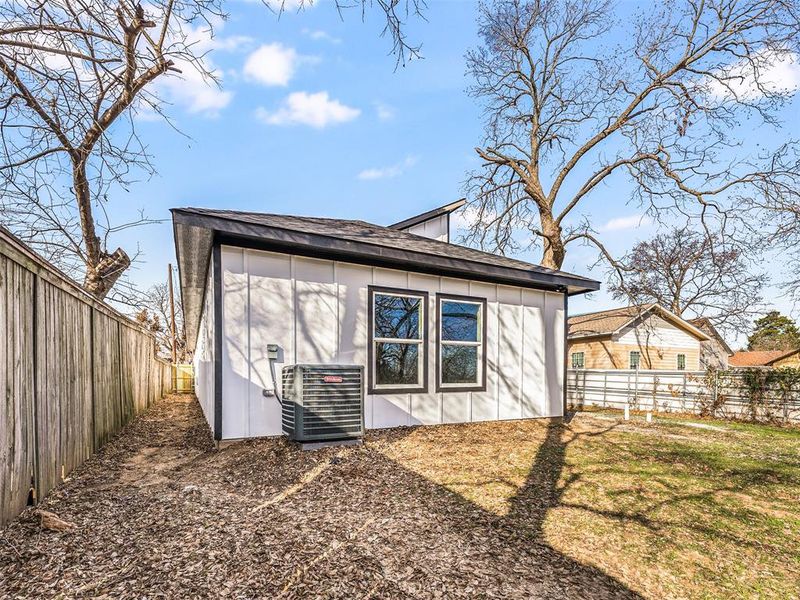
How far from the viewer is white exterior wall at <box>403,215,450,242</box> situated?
10.3 metres

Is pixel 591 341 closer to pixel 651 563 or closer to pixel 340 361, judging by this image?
pixel 340 361

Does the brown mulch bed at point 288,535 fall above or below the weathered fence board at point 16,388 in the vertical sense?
below

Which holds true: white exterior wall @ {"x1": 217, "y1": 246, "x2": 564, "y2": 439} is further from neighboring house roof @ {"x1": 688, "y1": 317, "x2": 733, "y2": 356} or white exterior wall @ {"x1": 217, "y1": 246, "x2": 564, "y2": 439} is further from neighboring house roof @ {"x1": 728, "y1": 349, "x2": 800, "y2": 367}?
neighboring house roof @ {"x1": 728, "y1": 349, "x2": 800, "y2": 367}

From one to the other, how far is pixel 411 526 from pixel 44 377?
2987 mm

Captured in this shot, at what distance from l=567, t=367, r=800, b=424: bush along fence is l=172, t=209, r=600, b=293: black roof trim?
145 inches

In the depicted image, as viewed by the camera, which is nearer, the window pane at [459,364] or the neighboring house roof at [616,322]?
the window pane at [459,364]

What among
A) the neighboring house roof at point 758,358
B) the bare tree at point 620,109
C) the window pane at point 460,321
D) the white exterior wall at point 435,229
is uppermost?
the bare tree at point 620,109

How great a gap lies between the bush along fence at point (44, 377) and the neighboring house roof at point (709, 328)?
25707mm

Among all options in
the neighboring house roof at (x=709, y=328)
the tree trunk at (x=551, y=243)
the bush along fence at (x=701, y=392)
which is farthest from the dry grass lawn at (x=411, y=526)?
the neighboring house roof at (x=709, y=328)

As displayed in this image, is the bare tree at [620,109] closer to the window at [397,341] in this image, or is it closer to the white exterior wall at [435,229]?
the white exterior wall at [435,229]

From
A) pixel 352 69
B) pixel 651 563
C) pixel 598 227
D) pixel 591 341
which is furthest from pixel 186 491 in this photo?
pixel 591 341

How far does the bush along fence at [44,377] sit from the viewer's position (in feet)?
8.90

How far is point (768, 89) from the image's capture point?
11688mm

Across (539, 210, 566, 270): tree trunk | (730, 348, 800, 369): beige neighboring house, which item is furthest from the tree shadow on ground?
(730, 348, 800, 369): beige neighboring house
